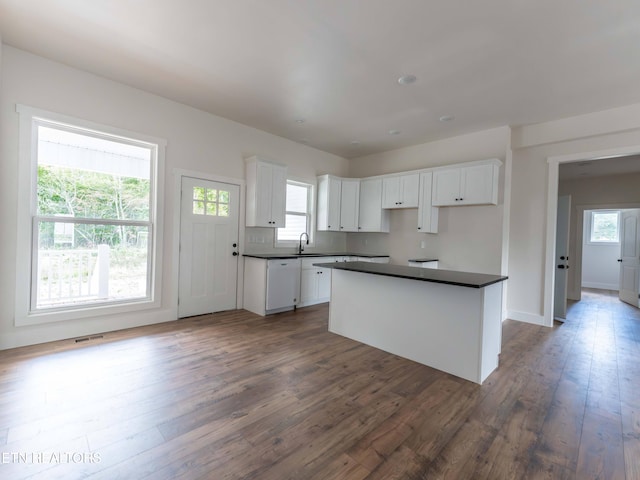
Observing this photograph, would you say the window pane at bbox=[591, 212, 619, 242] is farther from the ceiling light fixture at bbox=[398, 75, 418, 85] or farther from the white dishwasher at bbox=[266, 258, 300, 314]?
the white dishwasher at bbox=[266, 258, 300, 314]

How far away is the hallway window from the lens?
8070mm

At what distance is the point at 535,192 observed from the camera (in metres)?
4.57

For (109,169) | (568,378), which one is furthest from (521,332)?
(109,169)

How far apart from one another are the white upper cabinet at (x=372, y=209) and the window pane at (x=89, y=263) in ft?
12.4

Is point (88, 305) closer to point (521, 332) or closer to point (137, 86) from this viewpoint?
point (137, 86)

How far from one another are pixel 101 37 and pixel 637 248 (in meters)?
9.01

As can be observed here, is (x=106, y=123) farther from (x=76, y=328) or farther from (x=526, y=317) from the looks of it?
(x=526, y=317)

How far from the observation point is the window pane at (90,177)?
10.7 feet

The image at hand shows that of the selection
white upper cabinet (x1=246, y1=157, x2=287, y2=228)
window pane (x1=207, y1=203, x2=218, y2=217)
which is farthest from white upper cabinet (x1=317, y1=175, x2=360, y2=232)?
window pane (x1=207, y1=203, x2=218, y2=217)

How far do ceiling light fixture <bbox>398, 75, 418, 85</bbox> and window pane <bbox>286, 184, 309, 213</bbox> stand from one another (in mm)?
2846

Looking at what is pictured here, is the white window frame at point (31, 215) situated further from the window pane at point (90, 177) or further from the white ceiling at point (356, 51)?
the white ceiling at point (356, 51)

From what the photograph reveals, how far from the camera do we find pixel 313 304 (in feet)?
17.2

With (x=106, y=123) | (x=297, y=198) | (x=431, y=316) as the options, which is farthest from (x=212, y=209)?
(x=431, y=316)

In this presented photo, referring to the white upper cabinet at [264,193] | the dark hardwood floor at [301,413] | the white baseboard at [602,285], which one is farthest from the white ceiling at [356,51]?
the white baseboard at [602,285]
